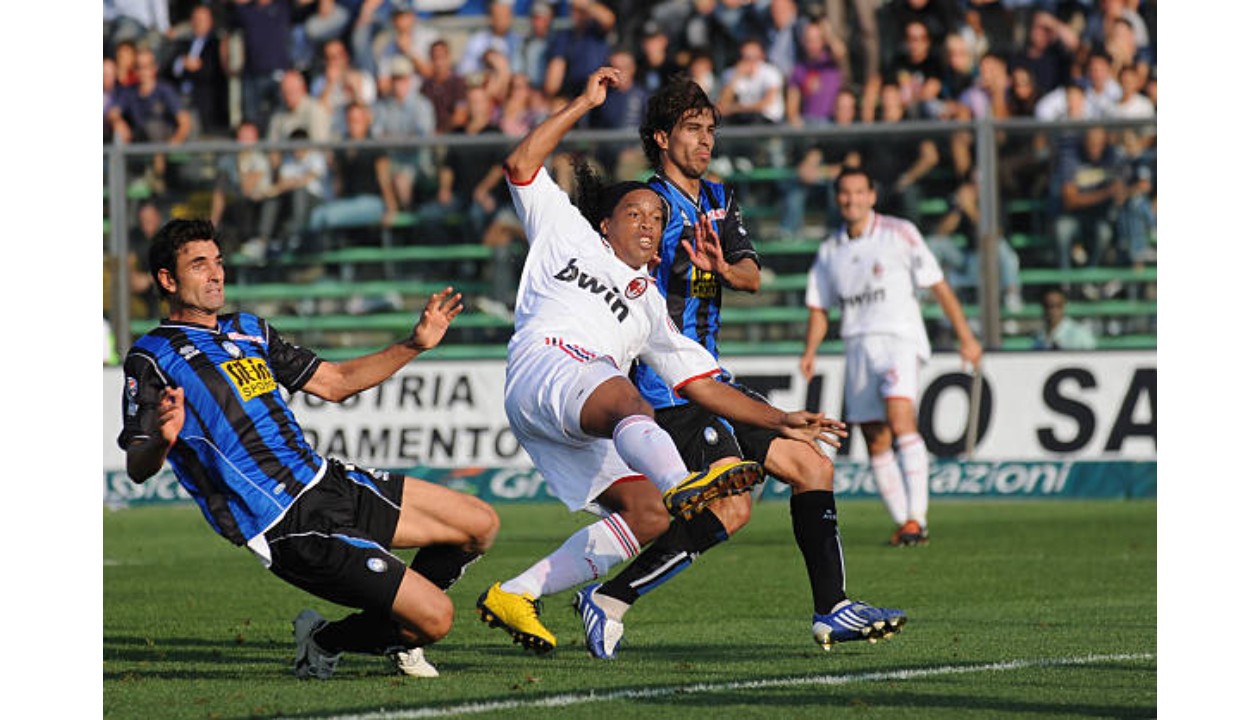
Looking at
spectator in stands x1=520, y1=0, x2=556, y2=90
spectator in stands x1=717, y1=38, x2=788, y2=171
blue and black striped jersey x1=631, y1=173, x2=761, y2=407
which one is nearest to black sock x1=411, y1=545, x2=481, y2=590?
blue and black striped jersey x1=631, y1=173, x2=761, y2=407

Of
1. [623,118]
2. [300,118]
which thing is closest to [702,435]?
[623,118]

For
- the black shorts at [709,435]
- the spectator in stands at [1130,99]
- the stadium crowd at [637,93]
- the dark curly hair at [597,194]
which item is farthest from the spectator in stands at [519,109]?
the black shorts at [709,435]

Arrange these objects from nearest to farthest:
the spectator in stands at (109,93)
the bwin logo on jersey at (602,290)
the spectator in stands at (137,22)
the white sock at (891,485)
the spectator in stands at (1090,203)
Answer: the bwin logo on jersey at (602,290) < the white sock at (891,485) < the spectator in stands at (1090,203) < the spectator in stands at (109,93) < the spectator in stands at (137,22)

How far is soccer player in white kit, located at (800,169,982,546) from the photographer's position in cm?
1350

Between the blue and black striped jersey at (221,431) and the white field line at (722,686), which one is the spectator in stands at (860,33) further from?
the blue and black striped jersey at (221,431)

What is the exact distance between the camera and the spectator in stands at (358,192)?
Result: 17609mm

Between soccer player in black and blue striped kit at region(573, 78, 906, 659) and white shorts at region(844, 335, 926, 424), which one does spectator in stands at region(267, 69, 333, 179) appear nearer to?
white shorts at region(844, 335, 926, 424)

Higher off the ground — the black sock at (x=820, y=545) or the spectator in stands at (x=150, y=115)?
the spectator in stands at (x=150, y=115)

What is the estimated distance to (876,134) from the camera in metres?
17.0

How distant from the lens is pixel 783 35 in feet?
63.5

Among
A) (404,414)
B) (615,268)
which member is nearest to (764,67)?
(404,414)

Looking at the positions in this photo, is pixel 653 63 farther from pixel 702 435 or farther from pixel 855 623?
pixel 855 623

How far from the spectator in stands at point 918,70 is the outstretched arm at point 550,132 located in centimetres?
1084

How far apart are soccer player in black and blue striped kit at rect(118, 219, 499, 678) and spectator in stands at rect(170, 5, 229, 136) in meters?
13.0
